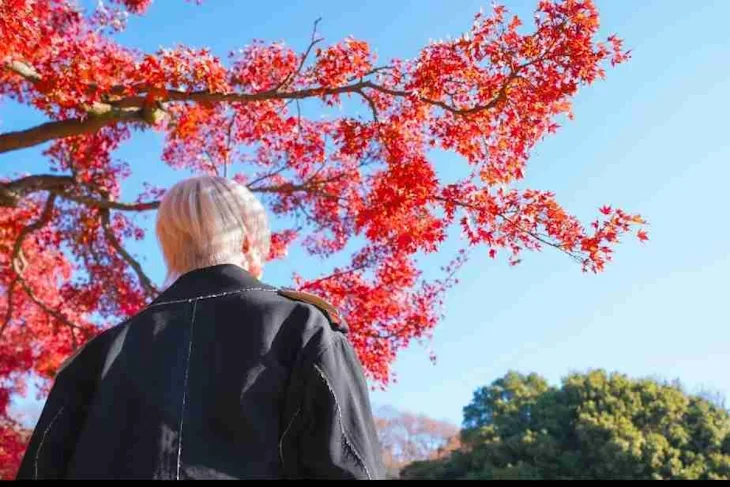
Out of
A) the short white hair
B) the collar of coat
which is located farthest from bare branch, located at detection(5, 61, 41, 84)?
the collar of coat

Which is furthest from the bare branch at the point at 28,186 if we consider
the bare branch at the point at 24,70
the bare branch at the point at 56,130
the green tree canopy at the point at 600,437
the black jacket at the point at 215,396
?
the green tree canopy at the point at 600,437

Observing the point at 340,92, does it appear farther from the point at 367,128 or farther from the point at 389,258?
the point at 389,258

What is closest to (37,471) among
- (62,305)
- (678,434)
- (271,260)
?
(271,260)

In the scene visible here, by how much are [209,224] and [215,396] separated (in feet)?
1.44

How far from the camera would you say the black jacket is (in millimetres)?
1687

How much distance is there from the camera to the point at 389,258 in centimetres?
793

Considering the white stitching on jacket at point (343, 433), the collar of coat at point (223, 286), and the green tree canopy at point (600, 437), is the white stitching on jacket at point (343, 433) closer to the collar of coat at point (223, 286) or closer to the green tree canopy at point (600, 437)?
the collar of coat at point (223, 286)

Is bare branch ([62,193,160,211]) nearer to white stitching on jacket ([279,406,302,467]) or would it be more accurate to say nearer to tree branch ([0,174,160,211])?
tree branch ([0,174,160,211])

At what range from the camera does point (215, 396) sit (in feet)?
5.72

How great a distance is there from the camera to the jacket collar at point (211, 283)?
1.88 m

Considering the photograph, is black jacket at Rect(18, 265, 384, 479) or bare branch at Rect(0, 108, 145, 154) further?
bare branch at Rect(0, 108, 145, 154)

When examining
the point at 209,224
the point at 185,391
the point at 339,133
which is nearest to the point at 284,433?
the point at 185,391

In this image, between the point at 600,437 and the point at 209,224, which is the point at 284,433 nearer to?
the point at 209,224

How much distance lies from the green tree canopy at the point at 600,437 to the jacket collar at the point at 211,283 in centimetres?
1835
